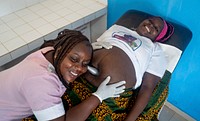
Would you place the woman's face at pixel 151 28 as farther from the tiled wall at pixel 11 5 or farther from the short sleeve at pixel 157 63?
the tiled wall at pixel 11 5

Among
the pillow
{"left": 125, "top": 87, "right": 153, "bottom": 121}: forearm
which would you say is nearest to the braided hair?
{"left": 125, "top": 87, "right": 153, "bottom": 121}: forearm

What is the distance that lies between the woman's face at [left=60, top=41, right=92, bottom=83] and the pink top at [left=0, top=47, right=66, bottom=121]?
5cm

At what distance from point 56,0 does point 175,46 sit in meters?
1.24

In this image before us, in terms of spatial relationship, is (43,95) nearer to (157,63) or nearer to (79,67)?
(79,67)

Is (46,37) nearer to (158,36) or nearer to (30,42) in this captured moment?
(30,42)

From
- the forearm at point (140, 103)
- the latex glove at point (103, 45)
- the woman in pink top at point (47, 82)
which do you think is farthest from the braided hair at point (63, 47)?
the forearm at point (140, 103)

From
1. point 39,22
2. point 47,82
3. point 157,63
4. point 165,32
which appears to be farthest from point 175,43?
point 39,22

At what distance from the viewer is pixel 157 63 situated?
125cm

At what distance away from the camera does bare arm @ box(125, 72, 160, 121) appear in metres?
1.15

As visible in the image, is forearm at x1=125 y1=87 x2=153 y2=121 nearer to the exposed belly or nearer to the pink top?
the exposed belly

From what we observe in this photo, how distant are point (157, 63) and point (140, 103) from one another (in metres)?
0.27

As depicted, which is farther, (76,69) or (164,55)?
(164,55)

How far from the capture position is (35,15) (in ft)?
5.86

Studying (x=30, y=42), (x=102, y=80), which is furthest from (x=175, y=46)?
(x=30, y=42)
